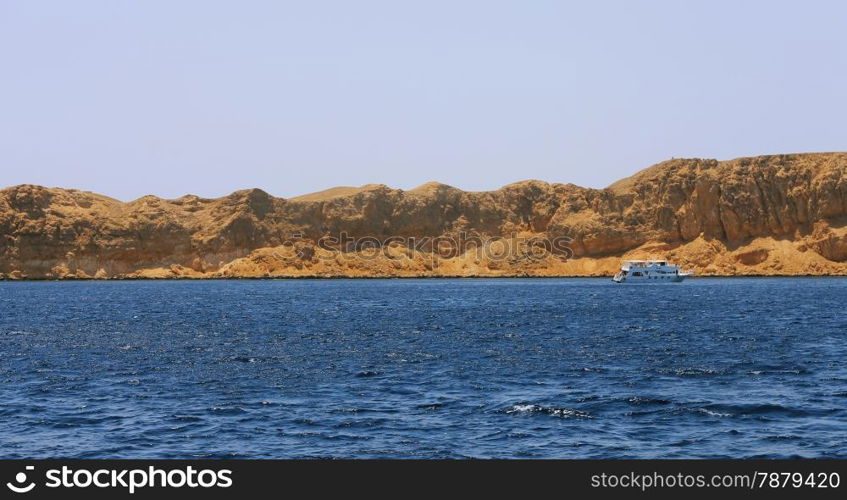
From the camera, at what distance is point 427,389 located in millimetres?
36719

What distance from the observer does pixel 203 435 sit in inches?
1108

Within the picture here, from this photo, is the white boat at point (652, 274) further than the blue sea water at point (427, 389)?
Yes
